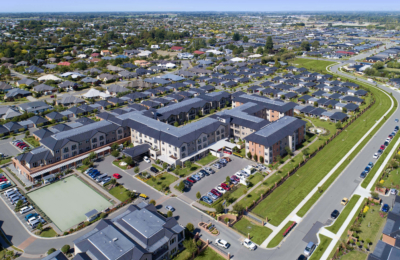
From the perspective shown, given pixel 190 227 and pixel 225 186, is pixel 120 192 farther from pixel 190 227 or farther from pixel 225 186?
pixel 225 186

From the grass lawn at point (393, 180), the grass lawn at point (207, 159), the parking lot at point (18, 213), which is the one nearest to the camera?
the parking lot at point (18, 213)

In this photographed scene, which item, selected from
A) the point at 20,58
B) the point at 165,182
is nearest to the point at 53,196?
the point at 165,182

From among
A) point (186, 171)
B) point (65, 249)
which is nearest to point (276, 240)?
point (186, 171)

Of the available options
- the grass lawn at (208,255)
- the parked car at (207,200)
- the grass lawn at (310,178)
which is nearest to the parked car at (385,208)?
the grass lawn at (310,178)

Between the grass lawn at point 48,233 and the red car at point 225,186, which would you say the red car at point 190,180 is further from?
the grass lawn at point 48,233

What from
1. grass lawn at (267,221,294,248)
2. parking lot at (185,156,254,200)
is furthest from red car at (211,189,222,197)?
grass lawn at (267,221,294,248)

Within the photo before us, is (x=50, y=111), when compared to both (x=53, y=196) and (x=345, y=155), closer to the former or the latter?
(x=53, y=196)
